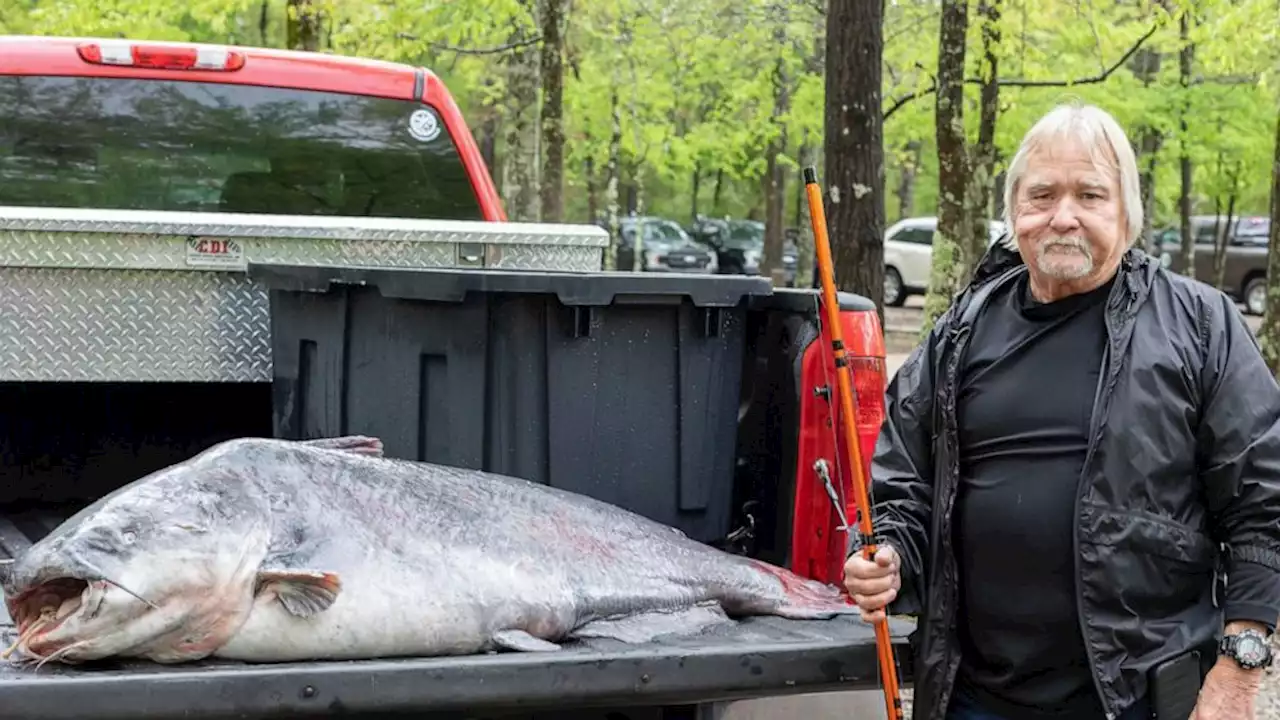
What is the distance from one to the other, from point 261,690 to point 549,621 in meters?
0.61

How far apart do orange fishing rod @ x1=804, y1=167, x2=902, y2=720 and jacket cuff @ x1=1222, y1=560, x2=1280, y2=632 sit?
671 millimetres

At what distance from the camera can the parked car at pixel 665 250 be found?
33906 mm

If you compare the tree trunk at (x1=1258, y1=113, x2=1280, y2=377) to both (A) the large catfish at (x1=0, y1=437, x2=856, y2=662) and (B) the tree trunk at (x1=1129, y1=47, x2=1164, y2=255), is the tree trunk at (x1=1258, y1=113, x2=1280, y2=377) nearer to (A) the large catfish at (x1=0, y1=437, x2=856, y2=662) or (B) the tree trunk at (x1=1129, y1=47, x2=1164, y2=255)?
(A) the large catfish at (x1=0, y1=437, x2=856, y2=662)

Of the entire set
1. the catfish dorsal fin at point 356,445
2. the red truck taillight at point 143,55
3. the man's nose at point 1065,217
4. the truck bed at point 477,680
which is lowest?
the truck bed at point 477,680

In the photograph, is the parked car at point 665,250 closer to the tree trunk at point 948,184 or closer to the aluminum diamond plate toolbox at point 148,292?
the tree trunk at point 948,184

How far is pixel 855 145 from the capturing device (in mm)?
8453

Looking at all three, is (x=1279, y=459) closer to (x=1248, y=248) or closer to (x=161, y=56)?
(x=161, y=56)

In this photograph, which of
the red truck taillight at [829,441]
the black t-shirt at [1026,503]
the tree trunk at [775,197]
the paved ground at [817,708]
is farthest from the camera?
the tree trunk at [775,197]

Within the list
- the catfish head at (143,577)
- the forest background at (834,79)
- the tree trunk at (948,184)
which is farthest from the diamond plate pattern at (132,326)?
the tree trunk at (948,184)

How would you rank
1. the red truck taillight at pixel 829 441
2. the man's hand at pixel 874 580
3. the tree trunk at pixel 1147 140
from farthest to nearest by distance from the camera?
the tree trunk at pixel 1147 140, the red truck taillight at pixel 829 441, the man's hand at pixel 874 580

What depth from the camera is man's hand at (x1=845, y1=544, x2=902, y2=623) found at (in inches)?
120

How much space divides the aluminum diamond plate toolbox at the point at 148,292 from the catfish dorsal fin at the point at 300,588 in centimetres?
115

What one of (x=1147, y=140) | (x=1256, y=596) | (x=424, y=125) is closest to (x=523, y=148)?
(x=424, y=125)

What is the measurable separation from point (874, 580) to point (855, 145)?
5.70 m
